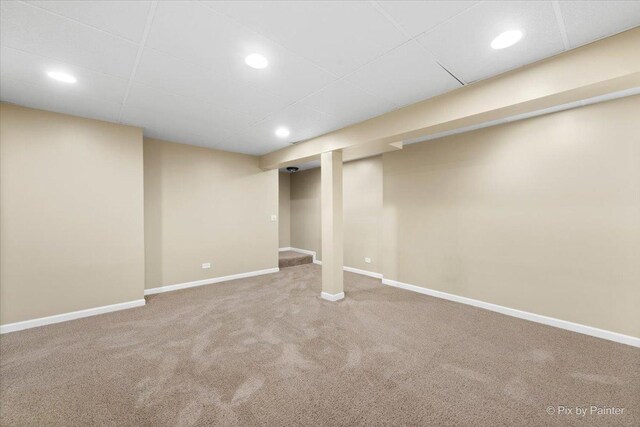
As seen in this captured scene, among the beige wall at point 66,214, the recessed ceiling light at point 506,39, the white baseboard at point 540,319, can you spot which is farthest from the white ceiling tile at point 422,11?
the beige wall at point 66,214

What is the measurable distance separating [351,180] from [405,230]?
1813mm

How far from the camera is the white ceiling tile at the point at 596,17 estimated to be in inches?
59.2

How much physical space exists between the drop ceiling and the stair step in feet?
13.2

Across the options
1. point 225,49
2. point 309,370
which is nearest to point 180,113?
point 225,49

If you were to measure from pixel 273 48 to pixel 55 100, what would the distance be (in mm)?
2822

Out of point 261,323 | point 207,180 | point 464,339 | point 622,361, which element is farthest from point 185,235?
point 622,361

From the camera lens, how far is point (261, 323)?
316cm

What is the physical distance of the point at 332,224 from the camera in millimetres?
3891

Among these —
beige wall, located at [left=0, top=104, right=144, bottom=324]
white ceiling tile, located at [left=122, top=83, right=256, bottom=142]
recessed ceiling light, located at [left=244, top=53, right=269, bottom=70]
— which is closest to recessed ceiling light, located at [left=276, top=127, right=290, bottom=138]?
white ceiling tile, located at [left=122, top=83, right=256, bottom=142]

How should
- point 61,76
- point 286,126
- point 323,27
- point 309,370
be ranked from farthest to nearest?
point 286,126, point 61,76, point 309,370, point 323,27

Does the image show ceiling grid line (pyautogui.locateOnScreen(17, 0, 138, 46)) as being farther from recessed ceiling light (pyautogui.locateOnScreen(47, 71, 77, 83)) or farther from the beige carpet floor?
the beige carpet floor

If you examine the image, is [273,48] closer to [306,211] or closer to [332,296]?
[332,296]

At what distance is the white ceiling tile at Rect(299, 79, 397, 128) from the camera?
8.39 feet

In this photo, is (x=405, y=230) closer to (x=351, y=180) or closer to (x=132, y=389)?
(x=351, y=180)
